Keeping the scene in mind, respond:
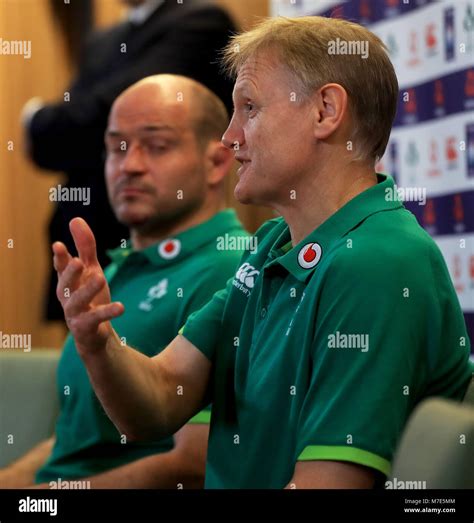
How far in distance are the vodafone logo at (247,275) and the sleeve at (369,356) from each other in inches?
6.9

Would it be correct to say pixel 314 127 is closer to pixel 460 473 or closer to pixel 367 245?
pixel 367 245

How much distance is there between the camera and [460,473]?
1.17m

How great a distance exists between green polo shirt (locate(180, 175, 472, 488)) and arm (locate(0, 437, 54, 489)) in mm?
600

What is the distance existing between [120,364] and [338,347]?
272 millimetres

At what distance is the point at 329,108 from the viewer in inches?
44.6

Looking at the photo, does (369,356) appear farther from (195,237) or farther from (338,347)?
(195,237)

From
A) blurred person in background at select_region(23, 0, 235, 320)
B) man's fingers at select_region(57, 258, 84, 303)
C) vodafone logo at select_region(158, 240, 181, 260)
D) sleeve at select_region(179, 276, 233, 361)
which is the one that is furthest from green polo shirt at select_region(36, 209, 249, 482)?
man's fingers at select_region(57, 258, 84, 303)

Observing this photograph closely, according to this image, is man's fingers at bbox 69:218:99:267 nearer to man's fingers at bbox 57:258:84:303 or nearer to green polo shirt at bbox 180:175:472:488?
man's fingers at bbox 57:258:84:303

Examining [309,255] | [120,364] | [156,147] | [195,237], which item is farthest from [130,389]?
[156,147]

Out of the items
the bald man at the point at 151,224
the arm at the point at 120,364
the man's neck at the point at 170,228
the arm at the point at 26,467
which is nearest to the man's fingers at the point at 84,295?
the arm at the point at 120,364

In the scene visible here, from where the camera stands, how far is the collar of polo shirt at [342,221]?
1111 millimetres

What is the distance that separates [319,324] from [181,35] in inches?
37.5

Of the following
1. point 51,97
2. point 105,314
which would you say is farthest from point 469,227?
point 51,97

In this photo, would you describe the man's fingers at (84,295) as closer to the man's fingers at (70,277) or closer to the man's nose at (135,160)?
the man's fingers at (70,277)
